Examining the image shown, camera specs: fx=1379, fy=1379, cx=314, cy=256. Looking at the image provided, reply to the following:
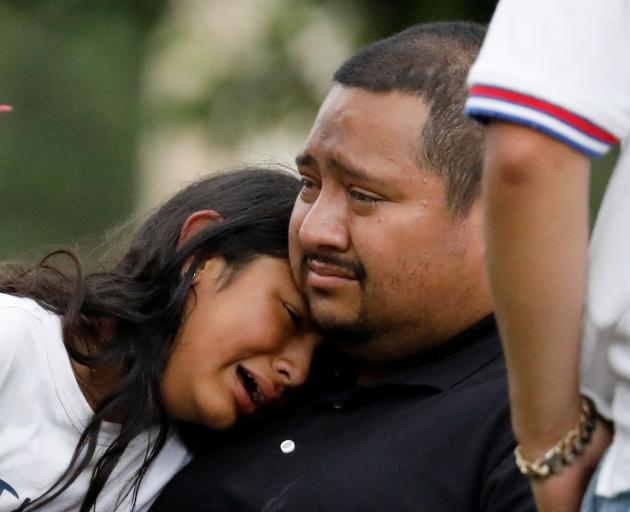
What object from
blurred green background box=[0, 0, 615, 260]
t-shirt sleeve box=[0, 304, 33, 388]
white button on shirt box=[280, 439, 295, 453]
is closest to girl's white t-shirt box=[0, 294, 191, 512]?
t-shirt sleeve box=[0, 304, 33, 388]

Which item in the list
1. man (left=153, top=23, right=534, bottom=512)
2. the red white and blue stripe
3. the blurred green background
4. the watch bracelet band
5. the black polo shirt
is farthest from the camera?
the blurred green background

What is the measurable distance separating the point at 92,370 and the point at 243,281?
→ 0.33m

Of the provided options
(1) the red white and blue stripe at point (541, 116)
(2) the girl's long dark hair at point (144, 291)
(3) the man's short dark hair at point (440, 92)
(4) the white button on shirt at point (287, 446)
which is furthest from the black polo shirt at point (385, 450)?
(1) the red white and blue stripe at point (541, 116)

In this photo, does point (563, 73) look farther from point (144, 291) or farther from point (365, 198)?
point (144, 291)

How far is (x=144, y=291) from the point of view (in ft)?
8.45

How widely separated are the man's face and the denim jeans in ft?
3.29

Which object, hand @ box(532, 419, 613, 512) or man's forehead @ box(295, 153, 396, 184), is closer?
hand @ box(532, 419, 613, 512)

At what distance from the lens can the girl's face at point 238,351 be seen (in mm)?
2438

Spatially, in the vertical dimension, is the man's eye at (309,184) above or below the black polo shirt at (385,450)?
above

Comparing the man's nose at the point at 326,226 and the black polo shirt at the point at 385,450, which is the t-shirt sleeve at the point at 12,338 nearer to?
the black polo shirt at the point at 385,450

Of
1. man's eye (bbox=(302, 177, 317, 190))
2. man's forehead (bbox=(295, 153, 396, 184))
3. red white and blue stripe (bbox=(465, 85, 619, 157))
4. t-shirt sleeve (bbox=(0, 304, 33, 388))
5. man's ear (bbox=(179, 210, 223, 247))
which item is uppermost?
red white and blue stripe (bbox=(465, 85, 619, 157))

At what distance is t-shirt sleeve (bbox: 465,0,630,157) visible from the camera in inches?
46.0

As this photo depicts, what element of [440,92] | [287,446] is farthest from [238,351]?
[440,92]

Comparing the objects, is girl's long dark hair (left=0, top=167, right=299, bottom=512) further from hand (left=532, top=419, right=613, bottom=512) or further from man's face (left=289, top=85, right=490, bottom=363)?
Result: hand (left=532, top=419, right=613, bottom=512)
